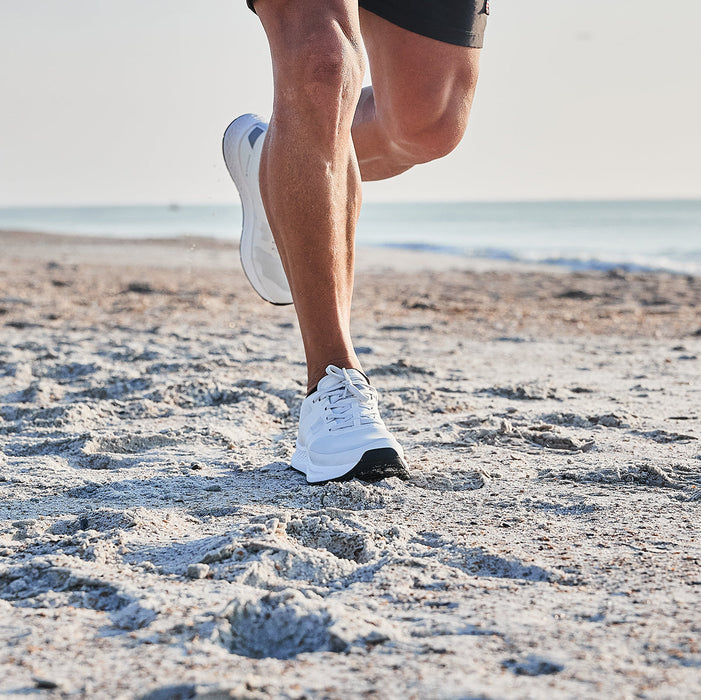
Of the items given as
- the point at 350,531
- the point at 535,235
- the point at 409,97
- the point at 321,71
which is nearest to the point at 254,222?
the point at 409,97

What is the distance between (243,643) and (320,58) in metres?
1.20

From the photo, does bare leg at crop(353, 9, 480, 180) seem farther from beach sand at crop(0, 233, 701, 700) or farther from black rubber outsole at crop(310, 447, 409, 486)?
black rubber outsole at crop(310, 447, 409, 486)

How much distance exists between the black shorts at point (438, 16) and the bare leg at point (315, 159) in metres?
0.44

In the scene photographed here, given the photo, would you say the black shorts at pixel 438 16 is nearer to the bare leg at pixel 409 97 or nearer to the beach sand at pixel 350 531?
the bare leg at pixel 409 97

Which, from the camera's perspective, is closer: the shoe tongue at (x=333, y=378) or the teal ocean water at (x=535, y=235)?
the shoe tongue at (x=333, y=378)

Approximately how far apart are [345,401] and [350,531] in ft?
1.44

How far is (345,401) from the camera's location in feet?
5.86

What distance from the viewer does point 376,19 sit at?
224cm

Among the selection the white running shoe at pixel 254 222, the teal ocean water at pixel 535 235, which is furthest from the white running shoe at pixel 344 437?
the teal ocean water at pixel 535 235

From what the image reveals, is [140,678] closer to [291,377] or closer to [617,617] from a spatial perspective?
[617,617]

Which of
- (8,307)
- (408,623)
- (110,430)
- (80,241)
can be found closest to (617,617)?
(408,623)

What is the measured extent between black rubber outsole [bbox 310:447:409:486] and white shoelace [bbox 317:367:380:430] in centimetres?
10

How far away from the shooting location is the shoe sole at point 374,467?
1676 millimetres

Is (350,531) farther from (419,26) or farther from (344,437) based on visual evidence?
(419,26)
